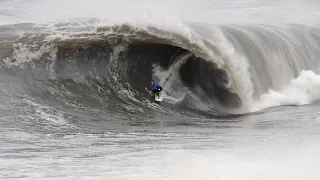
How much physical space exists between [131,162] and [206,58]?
6308mm

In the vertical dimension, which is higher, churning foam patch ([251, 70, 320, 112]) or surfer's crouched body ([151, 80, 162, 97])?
churning foam patch ([251, 70, 320, 112])

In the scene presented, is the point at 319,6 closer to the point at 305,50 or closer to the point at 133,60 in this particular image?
the point at 305,50

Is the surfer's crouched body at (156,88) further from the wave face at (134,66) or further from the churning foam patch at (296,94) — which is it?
the churning foam patch at (296,94)

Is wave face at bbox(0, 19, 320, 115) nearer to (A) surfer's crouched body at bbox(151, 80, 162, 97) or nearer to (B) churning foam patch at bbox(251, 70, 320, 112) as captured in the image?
(B) churning foam patch at bbox(251, 70, 320, 112)

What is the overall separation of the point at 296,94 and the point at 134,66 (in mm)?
4941

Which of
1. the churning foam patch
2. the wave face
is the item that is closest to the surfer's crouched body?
the wave face

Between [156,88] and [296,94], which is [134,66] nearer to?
[156,88]

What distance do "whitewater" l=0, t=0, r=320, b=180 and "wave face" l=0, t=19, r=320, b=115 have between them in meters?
0.03

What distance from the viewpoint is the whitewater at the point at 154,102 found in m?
7.43

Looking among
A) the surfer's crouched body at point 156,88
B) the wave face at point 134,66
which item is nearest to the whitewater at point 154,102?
the wave face at point 134,66

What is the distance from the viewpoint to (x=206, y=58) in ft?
43.2

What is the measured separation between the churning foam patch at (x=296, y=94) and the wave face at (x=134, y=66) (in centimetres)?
12

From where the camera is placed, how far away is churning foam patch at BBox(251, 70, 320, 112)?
1362 cm

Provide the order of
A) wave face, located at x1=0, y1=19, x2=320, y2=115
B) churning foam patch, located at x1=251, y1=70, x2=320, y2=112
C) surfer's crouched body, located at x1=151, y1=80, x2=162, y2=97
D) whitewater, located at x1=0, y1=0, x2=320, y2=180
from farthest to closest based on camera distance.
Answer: churning foam patch, located at x1=251, y1=70, x2=320, y2=112 < surfer's crouched body, located at x1=151, y1=80, x2=162, y2=97 < wave face, located at x1=0, y1=19, x2=320, y2=115 < whitewater, located at x1=0, y1=0, x2=320, y2=180
